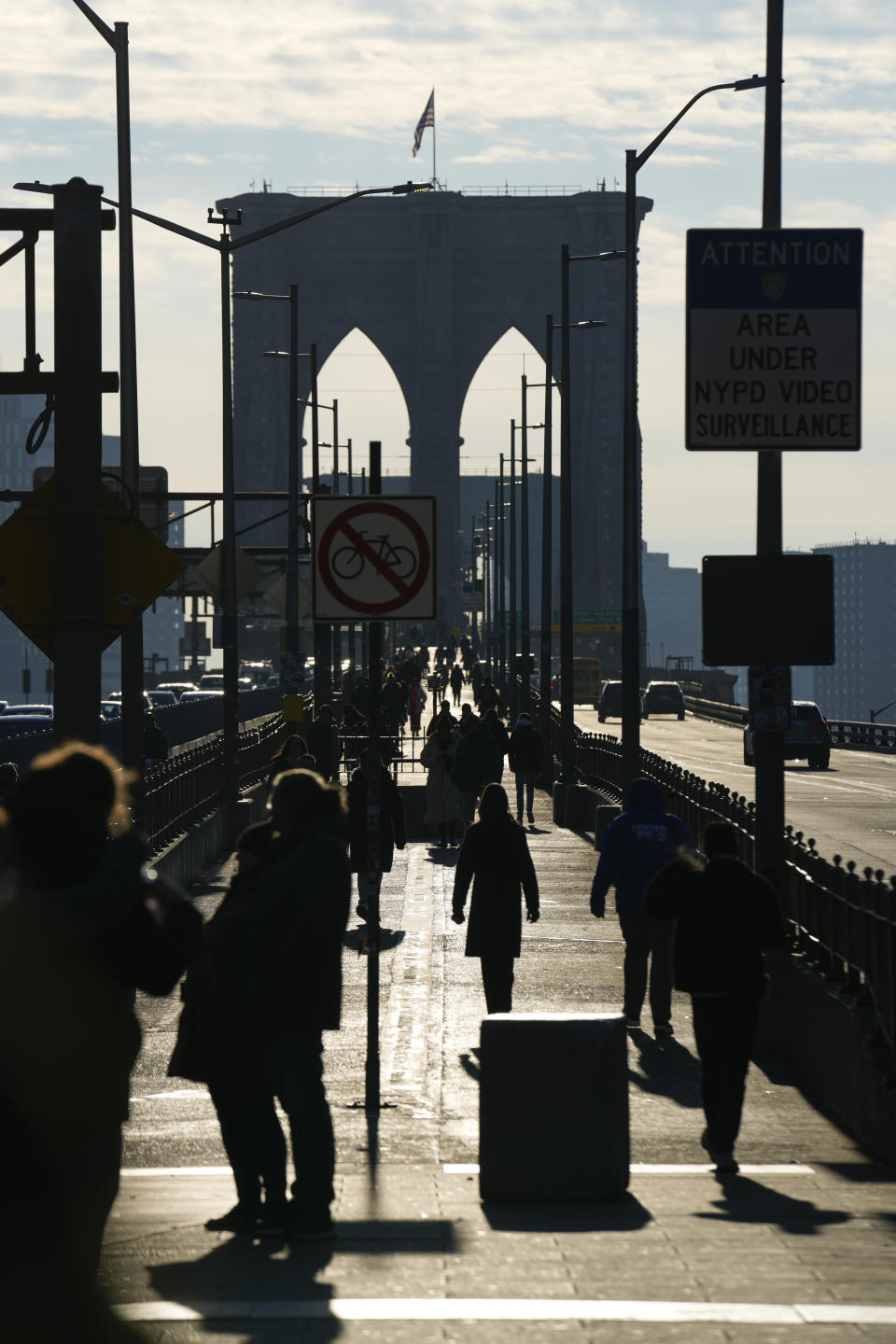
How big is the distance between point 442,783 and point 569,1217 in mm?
19717

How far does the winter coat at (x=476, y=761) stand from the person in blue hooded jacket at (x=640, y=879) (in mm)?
12275

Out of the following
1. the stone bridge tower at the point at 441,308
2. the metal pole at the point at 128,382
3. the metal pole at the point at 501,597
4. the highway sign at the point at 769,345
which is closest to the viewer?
the highway sign at the point at 769,345

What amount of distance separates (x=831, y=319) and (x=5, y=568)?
5.57m

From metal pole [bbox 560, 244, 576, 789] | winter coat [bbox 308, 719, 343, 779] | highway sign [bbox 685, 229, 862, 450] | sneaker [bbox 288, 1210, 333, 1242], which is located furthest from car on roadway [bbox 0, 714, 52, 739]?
sneaker [bbox 288, 1210, 333, 1242]

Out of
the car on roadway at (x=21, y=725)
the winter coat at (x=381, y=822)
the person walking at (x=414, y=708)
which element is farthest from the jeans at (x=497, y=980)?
the person walking at (x=414, y=708)

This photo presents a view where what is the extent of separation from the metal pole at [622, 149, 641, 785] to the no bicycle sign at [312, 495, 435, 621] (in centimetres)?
1641

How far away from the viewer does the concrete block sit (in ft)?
30.0

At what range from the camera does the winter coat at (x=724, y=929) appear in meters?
10.5

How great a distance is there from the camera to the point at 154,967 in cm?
648

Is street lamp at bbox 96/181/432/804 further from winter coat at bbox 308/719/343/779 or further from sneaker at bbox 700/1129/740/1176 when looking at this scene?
sneaker at bbox 700/1129/740/1176

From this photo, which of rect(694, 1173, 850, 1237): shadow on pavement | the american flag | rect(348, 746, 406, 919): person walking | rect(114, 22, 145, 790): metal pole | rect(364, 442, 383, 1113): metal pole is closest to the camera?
rect(694, 1173, 850, 1237): shadow on pavement

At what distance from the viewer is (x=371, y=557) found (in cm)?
1148

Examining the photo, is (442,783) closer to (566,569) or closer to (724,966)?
(566,569)

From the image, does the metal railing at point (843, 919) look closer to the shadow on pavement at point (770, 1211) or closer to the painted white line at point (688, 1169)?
the painted white line at point (688, 1169)
